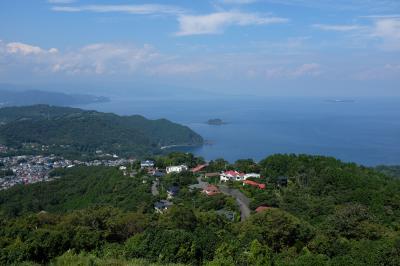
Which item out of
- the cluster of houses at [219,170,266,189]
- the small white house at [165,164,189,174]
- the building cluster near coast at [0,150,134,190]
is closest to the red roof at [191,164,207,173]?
the small white house at [165,164,189,174]

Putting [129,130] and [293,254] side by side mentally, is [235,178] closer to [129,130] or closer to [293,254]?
[293,254]

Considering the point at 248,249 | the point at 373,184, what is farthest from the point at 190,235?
the point at 373,184

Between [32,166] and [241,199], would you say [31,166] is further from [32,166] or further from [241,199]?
[241,199]

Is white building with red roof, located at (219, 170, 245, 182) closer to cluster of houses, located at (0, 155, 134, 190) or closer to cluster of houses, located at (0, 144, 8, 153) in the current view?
cluster of houses, located at (0, 155, 134, 190)

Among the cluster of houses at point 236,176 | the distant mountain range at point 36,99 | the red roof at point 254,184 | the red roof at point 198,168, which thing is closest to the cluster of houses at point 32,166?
the red roof at point 198,168

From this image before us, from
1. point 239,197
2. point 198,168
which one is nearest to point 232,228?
point 239,197

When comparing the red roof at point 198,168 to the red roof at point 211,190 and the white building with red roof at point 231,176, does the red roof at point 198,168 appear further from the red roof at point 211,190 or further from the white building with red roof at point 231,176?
the red roof at point 211,190

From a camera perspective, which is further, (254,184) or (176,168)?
(176,168)
